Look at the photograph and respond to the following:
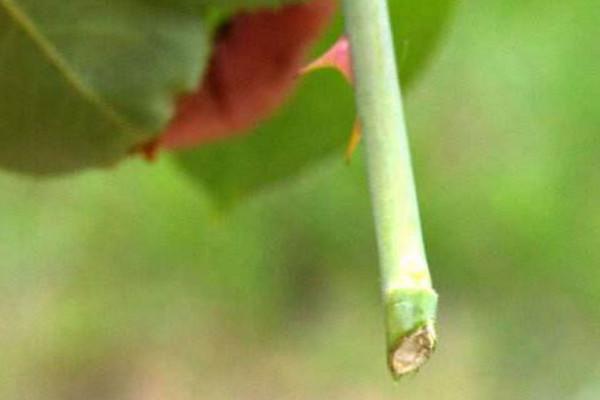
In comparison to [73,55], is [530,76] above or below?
below

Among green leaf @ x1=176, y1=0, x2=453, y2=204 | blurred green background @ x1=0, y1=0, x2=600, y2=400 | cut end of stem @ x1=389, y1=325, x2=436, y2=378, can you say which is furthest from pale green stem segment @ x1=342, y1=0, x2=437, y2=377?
blurred green background @ x1=0, y1=0, x2=600, y2=400

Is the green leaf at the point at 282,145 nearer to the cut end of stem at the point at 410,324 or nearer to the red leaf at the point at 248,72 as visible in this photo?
the red leaf at the point at 248,72

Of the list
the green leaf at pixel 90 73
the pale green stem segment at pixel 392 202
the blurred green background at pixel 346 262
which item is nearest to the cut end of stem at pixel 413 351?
the pale green stem segment at pixel 392 202

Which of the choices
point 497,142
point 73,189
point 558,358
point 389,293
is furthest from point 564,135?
point 389,293

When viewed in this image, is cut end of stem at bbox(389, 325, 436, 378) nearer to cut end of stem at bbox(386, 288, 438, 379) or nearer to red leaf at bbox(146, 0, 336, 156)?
cut end of stem at bbox(386, 288, 438, 379)

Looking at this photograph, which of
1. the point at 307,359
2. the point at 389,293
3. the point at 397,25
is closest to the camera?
the point at 389,293

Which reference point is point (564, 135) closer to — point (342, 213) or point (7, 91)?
point (342, 213)
